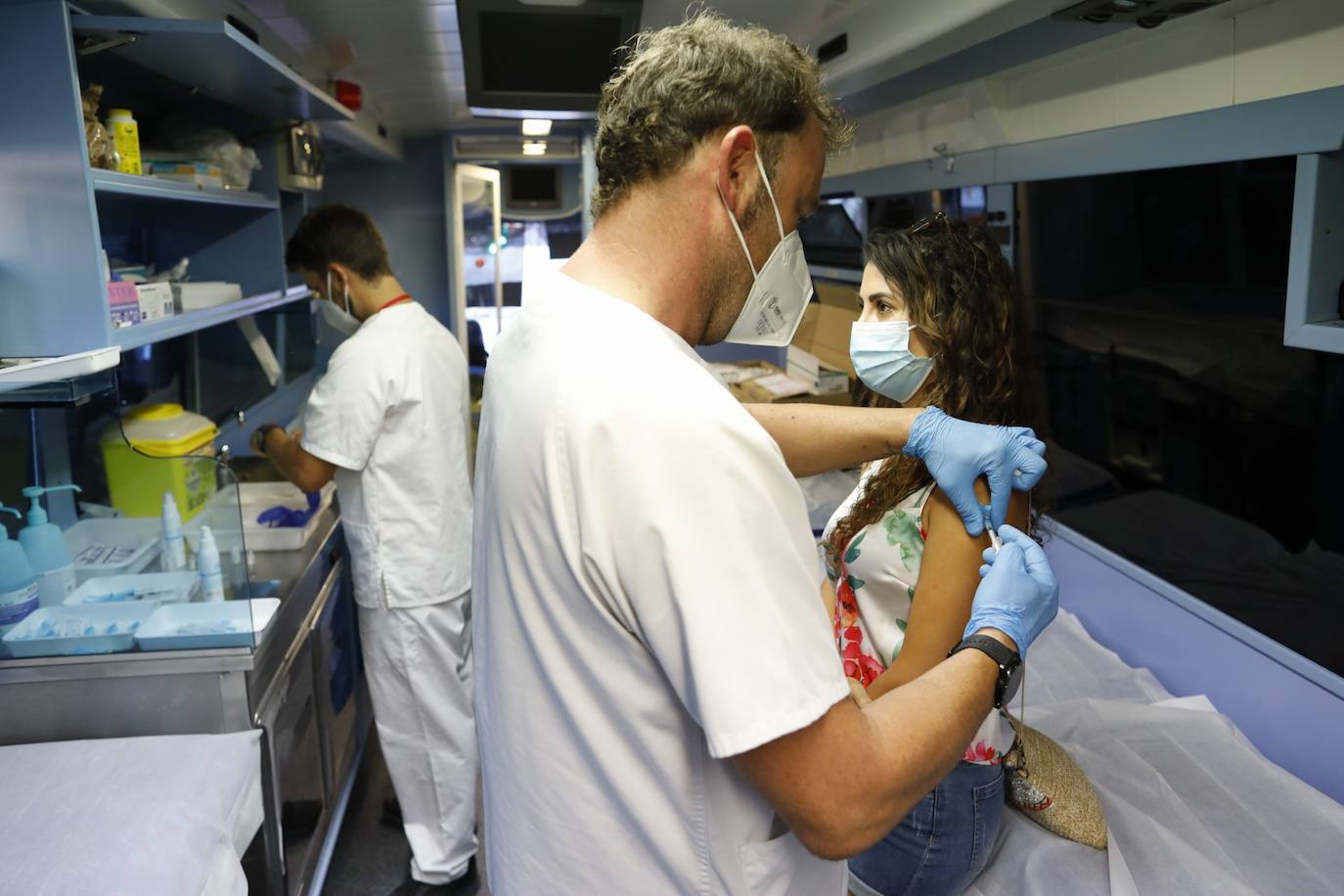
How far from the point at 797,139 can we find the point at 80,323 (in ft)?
5.00

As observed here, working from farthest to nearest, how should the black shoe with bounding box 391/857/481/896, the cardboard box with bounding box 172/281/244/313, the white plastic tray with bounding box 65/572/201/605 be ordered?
1. the black shoe with bounding box 391/857/481/896
2. the cardboard box with bounding box 172/281/244/313
3. the white plastic tray with bounding box 65/572/201/605

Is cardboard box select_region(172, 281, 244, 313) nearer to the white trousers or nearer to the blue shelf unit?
the blue shelf unit

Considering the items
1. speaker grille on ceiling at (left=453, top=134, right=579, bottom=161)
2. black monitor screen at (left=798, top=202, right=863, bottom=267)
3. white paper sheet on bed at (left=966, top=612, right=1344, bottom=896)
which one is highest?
speaker grille on ceiling at (left=453, top=134, right=579, bottom=161)

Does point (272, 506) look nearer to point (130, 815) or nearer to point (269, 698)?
point (269, 698)

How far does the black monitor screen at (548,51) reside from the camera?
2518mm

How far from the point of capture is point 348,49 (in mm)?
3049

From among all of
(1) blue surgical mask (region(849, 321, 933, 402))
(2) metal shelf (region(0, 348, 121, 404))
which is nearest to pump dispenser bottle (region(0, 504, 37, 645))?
(2) metal shelf (region(0, 348, 121, 404))

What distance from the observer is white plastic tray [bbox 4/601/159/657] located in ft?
5.94

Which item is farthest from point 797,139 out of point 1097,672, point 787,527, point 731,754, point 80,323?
point 1097,672

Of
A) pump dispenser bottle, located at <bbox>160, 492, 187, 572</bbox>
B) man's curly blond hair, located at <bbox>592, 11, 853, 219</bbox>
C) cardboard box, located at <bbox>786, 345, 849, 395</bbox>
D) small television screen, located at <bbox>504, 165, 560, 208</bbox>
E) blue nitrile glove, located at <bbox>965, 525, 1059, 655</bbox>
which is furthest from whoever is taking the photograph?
small television screen, located at <bbox>504, 165, 560, 208</bbox>

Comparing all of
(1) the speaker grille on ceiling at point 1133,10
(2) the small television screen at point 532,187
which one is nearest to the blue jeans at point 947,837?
(1) the speaker grille on ceiling at point 1133,10

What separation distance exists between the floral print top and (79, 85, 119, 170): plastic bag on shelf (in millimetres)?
1705

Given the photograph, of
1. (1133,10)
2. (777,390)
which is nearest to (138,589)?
(1133,10)

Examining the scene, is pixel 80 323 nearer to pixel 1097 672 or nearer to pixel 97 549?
pixel 97 549
